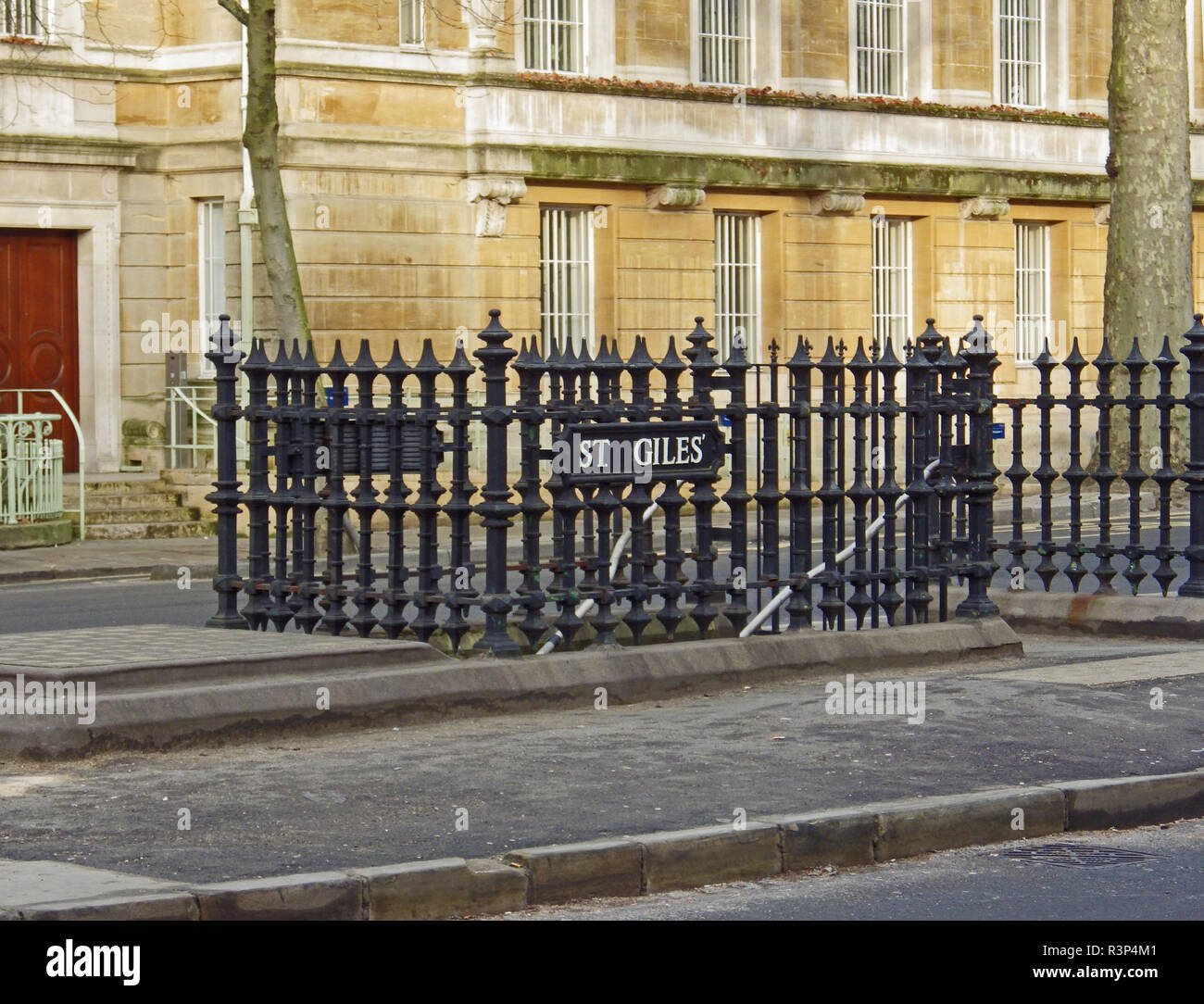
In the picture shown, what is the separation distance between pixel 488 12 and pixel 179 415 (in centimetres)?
684

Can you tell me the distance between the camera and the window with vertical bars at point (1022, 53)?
38281 millimetres

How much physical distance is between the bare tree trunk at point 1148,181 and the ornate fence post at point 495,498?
60.9 feet

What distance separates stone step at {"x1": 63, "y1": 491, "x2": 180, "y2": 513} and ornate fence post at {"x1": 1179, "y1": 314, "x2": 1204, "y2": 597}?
49.7 feet

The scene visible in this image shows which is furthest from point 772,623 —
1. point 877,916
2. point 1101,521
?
point 877,916

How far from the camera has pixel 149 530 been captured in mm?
26000

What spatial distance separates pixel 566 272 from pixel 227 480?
65.3ft

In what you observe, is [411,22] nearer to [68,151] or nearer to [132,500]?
[68,151]

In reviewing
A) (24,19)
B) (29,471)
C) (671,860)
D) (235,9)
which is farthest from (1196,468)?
(24,19)

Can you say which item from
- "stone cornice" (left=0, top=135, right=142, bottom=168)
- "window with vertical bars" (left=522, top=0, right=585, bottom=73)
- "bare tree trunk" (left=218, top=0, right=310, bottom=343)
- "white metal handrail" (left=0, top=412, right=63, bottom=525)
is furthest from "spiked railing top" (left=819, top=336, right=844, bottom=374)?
"window with vertical bars" (left=522, top=0, right=585, bottom=73)

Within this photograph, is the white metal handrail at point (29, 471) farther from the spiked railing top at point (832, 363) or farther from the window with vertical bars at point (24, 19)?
the spiked railing top at point (832, 363)

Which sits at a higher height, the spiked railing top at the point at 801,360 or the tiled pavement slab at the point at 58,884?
the spiked railing top at the point at 801,360

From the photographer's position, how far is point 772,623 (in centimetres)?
1312

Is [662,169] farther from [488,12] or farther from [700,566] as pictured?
[700,566]

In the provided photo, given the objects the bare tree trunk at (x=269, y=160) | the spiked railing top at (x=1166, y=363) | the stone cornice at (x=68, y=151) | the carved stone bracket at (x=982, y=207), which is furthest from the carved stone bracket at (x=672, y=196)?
the spiked railing top at (x=1166, y=363)
